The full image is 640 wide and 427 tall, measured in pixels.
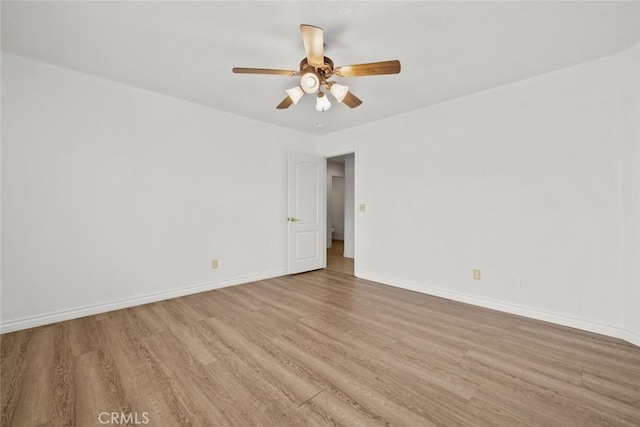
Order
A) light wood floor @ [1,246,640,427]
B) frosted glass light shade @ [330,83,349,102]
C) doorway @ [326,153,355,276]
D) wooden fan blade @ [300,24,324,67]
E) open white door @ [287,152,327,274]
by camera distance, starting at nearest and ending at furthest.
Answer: light wood floor @ [1,246,640,427]
wooden fan blade @ [300,24,324,67]
frosted glass light shade @ [330,83,349,102]
open white door @ [287,152,327,274]
doorway @ [326,153,355,276]

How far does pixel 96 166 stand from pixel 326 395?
10.2 feet

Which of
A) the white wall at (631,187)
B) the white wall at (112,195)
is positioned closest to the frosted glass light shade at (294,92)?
the white wall at (112,195)

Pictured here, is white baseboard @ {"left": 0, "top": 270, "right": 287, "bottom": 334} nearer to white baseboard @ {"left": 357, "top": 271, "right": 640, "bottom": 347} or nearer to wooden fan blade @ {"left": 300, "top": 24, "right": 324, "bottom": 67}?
white baseboard @ {"left": 357, "top": 271, "right": 640, "bottom": 347}

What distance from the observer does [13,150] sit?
7.65ft

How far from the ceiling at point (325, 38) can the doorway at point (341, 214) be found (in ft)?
8.97

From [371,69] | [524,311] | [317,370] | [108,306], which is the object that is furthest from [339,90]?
[108,306]

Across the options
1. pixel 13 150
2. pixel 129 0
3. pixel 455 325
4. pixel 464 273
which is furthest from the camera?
pixel 464 273

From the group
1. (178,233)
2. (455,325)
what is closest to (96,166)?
(178,233)

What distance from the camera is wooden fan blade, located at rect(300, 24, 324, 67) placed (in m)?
1.61

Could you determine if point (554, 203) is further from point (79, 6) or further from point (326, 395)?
point (79, 6)

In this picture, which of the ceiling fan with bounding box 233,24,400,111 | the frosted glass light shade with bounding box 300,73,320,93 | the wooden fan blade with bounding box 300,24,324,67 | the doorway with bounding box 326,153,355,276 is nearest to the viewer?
the wooden fan blade with bounding box 300,24,324,67

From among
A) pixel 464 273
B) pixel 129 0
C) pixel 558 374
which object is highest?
pixel 129 0

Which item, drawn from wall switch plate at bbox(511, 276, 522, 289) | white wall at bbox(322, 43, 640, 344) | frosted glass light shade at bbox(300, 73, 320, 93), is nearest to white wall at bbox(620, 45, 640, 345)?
white wall at bbox(322, 43, 640, 344)

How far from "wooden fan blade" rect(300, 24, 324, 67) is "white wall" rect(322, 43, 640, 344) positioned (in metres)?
2.10
